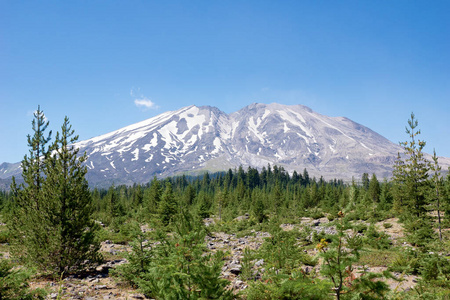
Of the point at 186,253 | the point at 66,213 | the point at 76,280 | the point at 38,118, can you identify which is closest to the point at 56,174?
the point at 66,213

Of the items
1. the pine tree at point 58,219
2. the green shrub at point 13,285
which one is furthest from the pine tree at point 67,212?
the green shrub at point 13,285

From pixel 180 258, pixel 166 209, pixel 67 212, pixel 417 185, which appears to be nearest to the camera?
pixel 180 258

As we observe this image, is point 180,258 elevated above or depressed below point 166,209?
above

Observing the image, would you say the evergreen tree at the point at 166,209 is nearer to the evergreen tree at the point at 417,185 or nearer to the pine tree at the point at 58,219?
the pine tree at the point at 58,219

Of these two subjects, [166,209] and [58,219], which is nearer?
[58,219]

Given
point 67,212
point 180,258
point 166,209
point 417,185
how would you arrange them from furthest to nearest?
point 166,209, point 417,185, point 67,212, point 180,258

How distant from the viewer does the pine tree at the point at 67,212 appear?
11.2 meters

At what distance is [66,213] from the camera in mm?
11477

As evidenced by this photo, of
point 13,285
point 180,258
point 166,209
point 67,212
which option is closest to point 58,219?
point 67,212

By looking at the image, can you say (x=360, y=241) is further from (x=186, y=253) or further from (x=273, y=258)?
(x=273, y=258)

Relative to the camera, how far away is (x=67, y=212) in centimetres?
1148

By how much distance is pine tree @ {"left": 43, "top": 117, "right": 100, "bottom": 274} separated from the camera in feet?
36.9

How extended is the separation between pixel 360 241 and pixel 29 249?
540 inches

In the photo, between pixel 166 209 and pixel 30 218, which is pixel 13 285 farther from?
pixel 166 209
